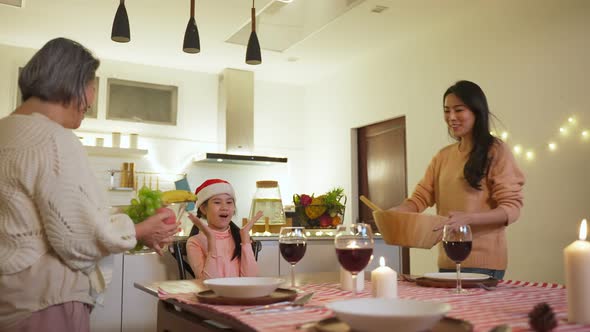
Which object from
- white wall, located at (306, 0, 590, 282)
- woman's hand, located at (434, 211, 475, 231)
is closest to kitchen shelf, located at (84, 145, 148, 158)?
white wall, located at (306, 0, 590, 282)

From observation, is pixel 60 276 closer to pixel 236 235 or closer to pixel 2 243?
pixel 2 243

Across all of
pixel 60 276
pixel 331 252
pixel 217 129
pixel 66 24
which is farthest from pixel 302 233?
pixel 217 129

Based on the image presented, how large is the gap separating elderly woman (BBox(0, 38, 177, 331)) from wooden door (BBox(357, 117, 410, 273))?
13.8 ft

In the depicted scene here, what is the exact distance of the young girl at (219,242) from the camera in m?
2.12

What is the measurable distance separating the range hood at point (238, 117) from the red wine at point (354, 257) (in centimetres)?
472

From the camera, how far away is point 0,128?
1199 mm

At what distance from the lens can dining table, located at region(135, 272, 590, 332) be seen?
3.03 ft

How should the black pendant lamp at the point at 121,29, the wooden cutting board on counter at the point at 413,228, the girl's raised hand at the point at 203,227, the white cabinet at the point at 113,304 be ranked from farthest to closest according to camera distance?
the black pendant lamp at the point at 121,29 < the white cabinet at the point at 113,304 < the girl's raised hand at the point at 203,227 < the wooden cutting board on counter at the point at 413,228

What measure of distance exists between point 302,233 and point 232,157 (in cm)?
437

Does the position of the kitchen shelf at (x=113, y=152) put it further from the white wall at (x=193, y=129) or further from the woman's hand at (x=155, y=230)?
the woman's hand at (x=155, y=230)

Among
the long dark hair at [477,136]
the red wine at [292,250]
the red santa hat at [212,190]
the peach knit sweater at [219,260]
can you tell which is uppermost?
the long dark hair at [477,136]

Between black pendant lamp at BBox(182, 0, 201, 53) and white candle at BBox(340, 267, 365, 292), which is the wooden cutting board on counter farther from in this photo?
black pendant lamp at BBox(182, 0, 201, 53)

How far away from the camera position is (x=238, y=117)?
6.03 meters

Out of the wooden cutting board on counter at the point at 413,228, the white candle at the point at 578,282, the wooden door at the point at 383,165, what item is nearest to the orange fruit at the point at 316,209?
the wooden cutting board on counter at the point at 413,228
